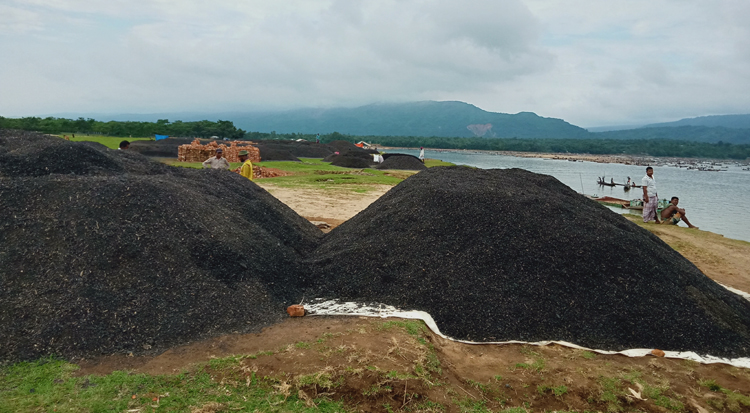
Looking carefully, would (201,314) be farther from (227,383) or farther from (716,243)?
(716,243)

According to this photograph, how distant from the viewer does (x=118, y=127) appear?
5266 cm

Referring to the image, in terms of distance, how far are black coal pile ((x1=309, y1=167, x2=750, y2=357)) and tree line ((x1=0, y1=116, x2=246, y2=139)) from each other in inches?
1858

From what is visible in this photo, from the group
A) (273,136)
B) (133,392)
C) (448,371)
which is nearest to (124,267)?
(133,392)

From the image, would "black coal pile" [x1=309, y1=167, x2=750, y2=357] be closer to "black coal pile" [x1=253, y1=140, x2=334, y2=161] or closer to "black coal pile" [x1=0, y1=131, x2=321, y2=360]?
"black coal pile" [x1=0, y1=131, x2=321, y2=360]

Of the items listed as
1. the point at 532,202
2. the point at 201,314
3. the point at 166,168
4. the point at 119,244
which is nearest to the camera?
the point at 201,314

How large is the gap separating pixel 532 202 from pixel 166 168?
6.66 meters

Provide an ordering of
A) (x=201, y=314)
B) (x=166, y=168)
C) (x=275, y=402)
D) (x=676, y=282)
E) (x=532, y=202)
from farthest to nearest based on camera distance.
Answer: (x=166, y=168)
(x=532, y=202)
(x=676, y=282)
(x=201, y=314)
(x=275, y=402)

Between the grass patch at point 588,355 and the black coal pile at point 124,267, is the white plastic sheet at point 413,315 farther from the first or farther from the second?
the black coal pile at point 124,267

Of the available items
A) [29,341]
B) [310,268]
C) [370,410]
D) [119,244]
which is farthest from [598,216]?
[29,341]

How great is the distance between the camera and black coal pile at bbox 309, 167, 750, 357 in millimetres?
4613

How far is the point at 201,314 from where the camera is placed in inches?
170

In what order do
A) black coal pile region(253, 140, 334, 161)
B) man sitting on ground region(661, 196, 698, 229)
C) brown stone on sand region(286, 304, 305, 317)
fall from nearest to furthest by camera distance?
brown stone on sand region(286, 304, 305, 317) < man sitting on ground region(661, 196, 698, 229) < black coal pile region(253, 140, 334, 161)


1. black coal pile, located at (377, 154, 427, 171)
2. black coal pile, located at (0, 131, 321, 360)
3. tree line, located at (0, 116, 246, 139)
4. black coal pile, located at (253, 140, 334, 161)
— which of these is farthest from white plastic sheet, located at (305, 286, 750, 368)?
tree line, located at (0, 116, 246, 139)

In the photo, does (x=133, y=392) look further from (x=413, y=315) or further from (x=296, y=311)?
(x=413, y=315)
